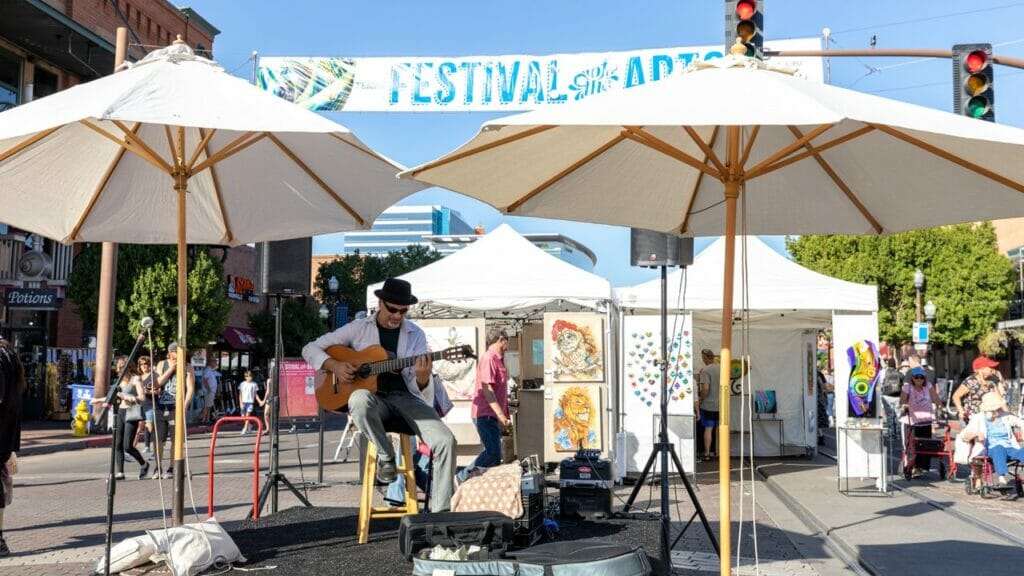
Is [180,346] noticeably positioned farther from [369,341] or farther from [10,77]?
[10,77]

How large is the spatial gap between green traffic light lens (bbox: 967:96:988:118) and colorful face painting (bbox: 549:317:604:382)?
5343 millimetres

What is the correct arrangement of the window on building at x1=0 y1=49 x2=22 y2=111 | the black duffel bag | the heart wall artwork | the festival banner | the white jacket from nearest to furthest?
the black duffel bag → the white jacket → the heart wall artwork → the festival banner → the window on building at x1=0 y1=49 x2=22 y2=111

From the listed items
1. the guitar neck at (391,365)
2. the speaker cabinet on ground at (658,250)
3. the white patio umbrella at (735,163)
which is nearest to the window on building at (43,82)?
the speaker cabinet on ground at (658,250)

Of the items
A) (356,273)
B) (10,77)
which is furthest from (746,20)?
(356,273)

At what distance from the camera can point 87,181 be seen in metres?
7.25

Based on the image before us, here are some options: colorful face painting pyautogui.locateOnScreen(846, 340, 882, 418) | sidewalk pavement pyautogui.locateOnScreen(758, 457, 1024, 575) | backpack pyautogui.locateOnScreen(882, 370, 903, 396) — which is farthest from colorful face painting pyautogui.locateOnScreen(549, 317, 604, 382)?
backpack pyautogui.locateOnScreen(882, 370, 903, 396)

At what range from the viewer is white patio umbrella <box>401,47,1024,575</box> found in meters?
4.18

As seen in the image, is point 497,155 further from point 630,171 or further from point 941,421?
point 941,421

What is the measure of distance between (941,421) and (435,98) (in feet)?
71.5

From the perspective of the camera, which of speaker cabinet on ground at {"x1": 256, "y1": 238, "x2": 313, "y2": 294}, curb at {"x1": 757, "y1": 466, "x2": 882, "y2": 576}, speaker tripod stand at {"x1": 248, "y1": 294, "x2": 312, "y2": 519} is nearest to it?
curb at {"x1": 757, "y1": 466, "x2": 882, "y2": 576}

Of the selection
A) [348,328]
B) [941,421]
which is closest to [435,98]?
[348,328]

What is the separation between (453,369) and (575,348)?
203cm

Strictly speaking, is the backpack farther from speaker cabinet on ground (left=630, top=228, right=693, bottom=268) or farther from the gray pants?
the gray pants

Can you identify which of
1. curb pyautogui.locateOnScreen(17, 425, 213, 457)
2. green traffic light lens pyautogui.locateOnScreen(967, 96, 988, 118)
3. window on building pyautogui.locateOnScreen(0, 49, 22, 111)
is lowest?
curb pyautogui.locateOnScreen(17, 425, 213, 457)
